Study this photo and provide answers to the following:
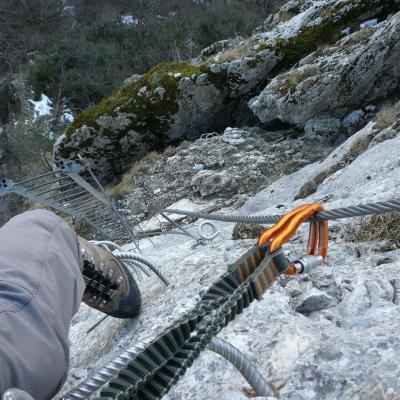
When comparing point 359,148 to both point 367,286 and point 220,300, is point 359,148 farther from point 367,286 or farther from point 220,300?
point 220,300

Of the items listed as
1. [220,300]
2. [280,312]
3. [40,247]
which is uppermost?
[40,247]

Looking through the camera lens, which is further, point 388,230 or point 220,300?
point 388,230

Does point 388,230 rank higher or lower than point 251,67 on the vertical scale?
lower

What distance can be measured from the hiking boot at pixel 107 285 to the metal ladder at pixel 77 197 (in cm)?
206

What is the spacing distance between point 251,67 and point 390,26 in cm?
332

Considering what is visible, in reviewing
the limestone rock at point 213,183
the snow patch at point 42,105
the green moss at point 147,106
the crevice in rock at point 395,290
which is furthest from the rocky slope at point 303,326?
the snow patch at point 42,105

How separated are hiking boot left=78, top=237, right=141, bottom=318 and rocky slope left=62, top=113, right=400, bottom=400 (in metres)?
0.09

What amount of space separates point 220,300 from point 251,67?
32.4ft

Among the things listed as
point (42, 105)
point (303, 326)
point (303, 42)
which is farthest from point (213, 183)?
point (42, 105)

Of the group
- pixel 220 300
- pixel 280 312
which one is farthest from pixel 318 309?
pixel 220 300

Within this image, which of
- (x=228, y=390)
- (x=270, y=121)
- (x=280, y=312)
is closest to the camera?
(x=228, y=390)

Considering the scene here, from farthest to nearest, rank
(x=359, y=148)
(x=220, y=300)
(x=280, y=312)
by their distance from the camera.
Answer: (x=359, y=148) → (x=280, y=312) → (x=220, y=300)

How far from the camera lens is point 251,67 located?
1007cm

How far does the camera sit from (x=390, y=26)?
25.0 feet
